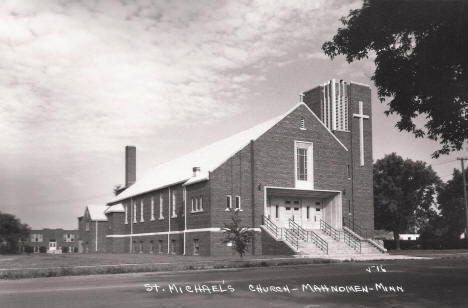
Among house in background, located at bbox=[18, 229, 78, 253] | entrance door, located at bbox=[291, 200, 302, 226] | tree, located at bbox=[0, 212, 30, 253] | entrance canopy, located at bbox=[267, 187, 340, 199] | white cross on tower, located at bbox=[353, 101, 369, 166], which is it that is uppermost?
white cross on tower, located at bbox=[353, 101, 369, 166]

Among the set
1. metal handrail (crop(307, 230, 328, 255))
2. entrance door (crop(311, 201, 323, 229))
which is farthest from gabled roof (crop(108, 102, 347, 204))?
metal handrail (crop(307, 230, 328, 255))

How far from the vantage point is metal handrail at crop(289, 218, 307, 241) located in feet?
122

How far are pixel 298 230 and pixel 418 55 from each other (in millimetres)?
24603

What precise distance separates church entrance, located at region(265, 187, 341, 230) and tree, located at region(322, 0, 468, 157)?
979 inches

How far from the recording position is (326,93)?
4491 centimetres

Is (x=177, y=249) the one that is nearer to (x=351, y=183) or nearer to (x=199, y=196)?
(x=199, y=196)

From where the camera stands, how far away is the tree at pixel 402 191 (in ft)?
236

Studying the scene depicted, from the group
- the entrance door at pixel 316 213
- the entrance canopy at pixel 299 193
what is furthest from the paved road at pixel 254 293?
the entrance door at pixel 316 213

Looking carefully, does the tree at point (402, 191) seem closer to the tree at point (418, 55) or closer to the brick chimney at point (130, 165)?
the brick chimney at point (130, 165)

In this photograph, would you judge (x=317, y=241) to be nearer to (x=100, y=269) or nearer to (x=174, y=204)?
(x=174, y=204)

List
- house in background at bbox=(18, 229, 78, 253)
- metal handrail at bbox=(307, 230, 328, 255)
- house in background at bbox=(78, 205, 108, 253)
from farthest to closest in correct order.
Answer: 1. house in background at bbox=(18, 229, 78, 253)
2. house in background at bbox=(78, 205, 108, 253)
3. metal handrail at bbox=(307, 230, 328, 255)

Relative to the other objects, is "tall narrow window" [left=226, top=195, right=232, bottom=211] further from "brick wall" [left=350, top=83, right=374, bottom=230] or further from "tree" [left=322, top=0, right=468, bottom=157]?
"tree" [left=322, top=0, right=468, bottom=157]

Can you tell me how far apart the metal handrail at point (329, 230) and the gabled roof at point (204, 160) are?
618cm

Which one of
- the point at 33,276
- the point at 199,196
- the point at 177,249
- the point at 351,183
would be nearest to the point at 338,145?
the point at 351,183
